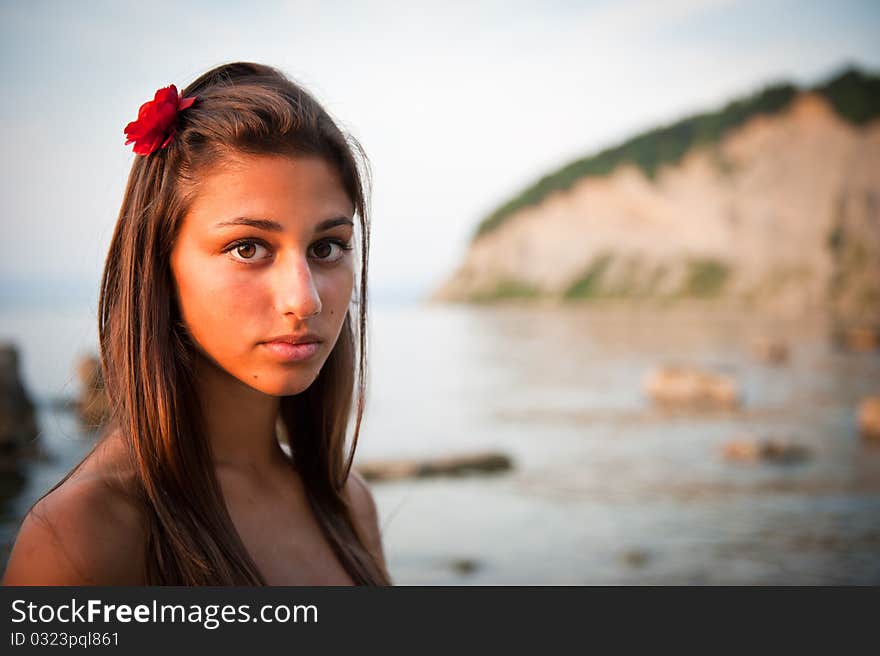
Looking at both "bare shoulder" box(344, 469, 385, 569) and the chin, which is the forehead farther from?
"bare shoulder" box(344, 469, 385, 569)

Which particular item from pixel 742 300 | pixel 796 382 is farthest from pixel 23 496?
pixel 742 300

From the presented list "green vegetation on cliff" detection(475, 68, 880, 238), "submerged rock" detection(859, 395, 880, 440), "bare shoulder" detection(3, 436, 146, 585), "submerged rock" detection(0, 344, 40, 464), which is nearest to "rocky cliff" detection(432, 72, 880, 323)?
"green vegetation on cliff" detection(475, 68, 880, 238)

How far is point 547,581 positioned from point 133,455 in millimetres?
5100

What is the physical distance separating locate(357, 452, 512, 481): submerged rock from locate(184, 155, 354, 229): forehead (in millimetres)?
7129

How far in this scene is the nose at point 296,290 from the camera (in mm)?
1528

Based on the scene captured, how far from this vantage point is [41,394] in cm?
1452

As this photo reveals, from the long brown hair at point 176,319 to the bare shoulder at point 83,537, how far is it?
4 centimetres

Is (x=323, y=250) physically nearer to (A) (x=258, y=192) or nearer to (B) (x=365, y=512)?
(A) (x=258, y=192)

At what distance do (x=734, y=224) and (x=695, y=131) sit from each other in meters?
7.04

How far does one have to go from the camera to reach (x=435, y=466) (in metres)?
9.16

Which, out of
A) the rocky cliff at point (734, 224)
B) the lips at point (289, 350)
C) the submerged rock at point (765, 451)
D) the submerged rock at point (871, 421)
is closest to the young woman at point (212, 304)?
the lips at point (289, 350)

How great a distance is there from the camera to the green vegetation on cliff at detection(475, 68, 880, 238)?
45.1m

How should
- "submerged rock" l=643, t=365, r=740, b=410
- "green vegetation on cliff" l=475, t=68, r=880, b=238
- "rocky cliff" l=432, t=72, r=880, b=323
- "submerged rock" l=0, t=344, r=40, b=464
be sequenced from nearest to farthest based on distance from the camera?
"submerged rock" l=0, t=344, r=40, b=464 < "submerged rock" l=643, t=365, r=740, b=410 < "rocky cliff" l=432, t=72, r=880, b=323 < "green vegetation on cliff" l=475, t=68, r=880, b=238

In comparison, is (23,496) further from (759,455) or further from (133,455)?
(759,455)
